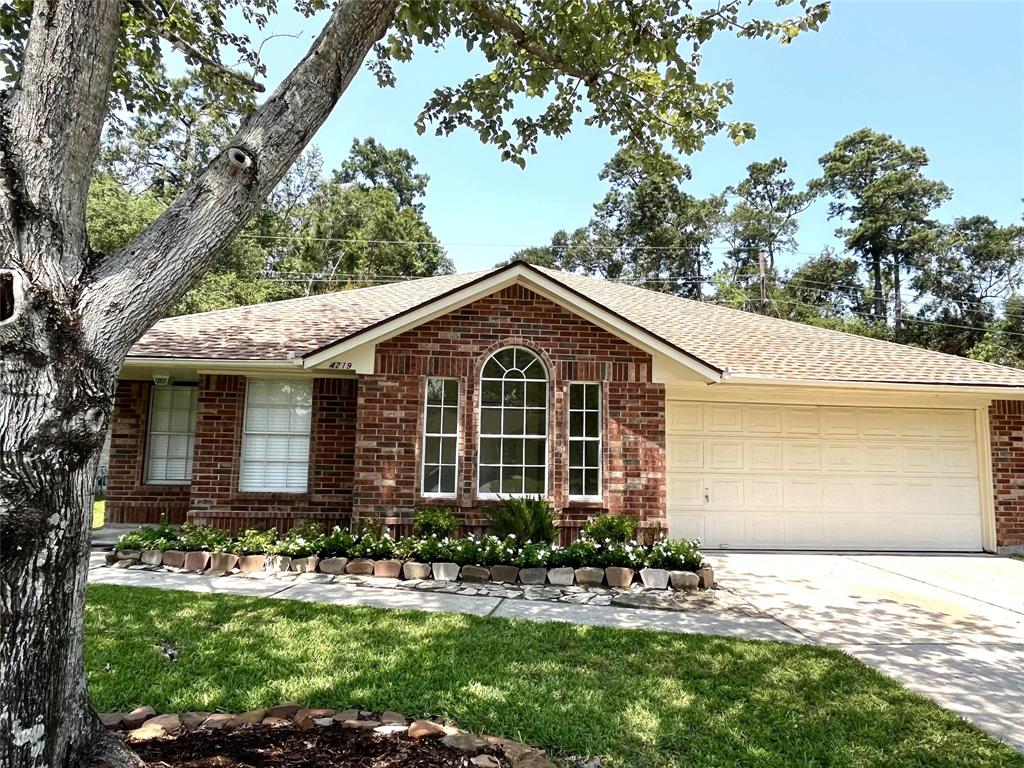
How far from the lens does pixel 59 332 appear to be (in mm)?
2299

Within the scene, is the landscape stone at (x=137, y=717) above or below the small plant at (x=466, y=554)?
below

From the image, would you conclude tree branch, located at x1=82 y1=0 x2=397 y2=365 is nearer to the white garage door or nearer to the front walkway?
the front walkway

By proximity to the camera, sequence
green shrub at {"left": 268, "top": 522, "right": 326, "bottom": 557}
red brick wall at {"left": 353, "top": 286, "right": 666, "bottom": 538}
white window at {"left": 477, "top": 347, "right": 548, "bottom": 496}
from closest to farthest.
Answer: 1. green shrub at {"left": 268, "top": 522, "right": 326, "bottom": 557}
2. red brick wall at {"left": 353, "top": 286, "right": 666, "bottom": 538}
3. white window at {"left": 477, "top": 347, "right": 548, "bottom": 496}

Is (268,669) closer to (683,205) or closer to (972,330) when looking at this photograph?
(683,205)

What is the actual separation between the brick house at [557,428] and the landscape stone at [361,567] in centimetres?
82

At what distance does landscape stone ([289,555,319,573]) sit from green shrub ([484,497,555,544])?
2.38 m

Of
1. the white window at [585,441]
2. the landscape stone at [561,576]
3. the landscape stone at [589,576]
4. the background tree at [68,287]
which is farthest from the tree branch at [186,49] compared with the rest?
the landscape stone at [589,576]

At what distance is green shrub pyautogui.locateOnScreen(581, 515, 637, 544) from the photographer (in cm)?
783

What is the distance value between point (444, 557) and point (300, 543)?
6.37ft

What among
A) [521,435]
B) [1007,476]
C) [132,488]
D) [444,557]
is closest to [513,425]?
[521,435]

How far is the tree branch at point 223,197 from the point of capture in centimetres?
251

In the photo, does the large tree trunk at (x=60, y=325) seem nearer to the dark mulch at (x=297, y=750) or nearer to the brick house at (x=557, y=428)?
the dark mulch at (x=297, y=750)

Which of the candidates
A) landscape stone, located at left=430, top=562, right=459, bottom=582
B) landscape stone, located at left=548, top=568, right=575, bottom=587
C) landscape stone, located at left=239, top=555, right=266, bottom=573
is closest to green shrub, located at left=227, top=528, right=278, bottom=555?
landscape stone, located at left=239, top=555, right=266, bottom=573

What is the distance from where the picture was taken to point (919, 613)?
6.29 metres
